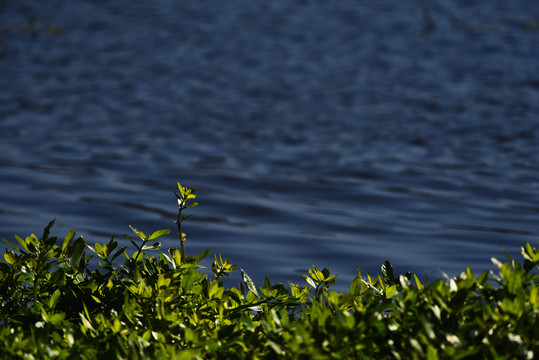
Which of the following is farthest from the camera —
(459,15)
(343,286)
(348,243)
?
(459,15)

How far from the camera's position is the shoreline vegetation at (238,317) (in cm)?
186

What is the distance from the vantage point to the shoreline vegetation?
1.86m

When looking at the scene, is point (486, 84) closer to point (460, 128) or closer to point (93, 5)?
point (460, 128)

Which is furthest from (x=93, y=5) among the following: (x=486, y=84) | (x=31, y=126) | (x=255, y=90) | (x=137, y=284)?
(x=137, y=284)

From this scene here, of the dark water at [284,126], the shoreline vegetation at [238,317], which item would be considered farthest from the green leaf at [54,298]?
the dark water at [284,126]

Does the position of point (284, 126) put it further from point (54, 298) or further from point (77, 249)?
point (54, 298)

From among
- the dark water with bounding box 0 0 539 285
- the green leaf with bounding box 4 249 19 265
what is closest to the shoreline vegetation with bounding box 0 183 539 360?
the green leaf with bounding box 4 249 19 265

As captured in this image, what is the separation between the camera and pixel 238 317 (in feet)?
7.54

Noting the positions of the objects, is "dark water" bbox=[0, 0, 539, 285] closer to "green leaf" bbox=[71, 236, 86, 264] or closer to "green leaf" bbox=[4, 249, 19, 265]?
"green leaf" bbox=[71, 236, 86, 264]

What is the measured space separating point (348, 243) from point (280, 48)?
701cm

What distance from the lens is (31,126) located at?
769cm

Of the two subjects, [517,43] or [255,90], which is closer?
[255,90]

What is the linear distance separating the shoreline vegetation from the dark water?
159cm

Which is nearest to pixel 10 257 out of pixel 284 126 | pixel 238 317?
pixel 238 317
